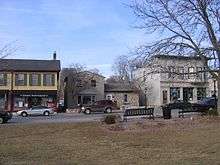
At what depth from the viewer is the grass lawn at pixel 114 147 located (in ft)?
49.0

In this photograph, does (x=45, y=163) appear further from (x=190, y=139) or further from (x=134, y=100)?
(x=134, y=100)

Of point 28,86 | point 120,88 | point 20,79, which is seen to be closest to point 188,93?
point 120,88

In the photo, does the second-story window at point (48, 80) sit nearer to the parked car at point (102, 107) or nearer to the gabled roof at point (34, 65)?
the gabled roof at point (34, 65)

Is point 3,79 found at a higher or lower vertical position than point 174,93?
higher

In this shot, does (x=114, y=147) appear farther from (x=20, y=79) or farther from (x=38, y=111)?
(x=20, y=79)

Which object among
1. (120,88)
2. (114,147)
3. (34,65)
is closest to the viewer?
(114,147)

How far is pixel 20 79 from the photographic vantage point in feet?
251

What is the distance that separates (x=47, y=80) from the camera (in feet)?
253

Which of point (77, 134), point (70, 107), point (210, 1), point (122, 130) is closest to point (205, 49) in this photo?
point (210, 1)

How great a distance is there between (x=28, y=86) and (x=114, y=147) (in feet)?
194

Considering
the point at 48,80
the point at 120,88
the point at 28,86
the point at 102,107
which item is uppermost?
the point at 48,80

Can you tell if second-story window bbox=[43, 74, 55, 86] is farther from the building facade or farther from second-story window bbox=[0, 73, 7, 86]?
the building facade

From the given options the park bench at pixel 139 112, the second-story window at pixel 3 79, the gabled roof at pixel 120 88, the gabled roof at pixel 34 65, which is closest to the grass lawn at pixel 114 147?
the park bench at pixel 139 112

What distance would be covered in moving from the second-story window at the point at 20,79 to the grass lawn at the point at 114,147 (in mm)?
50837
